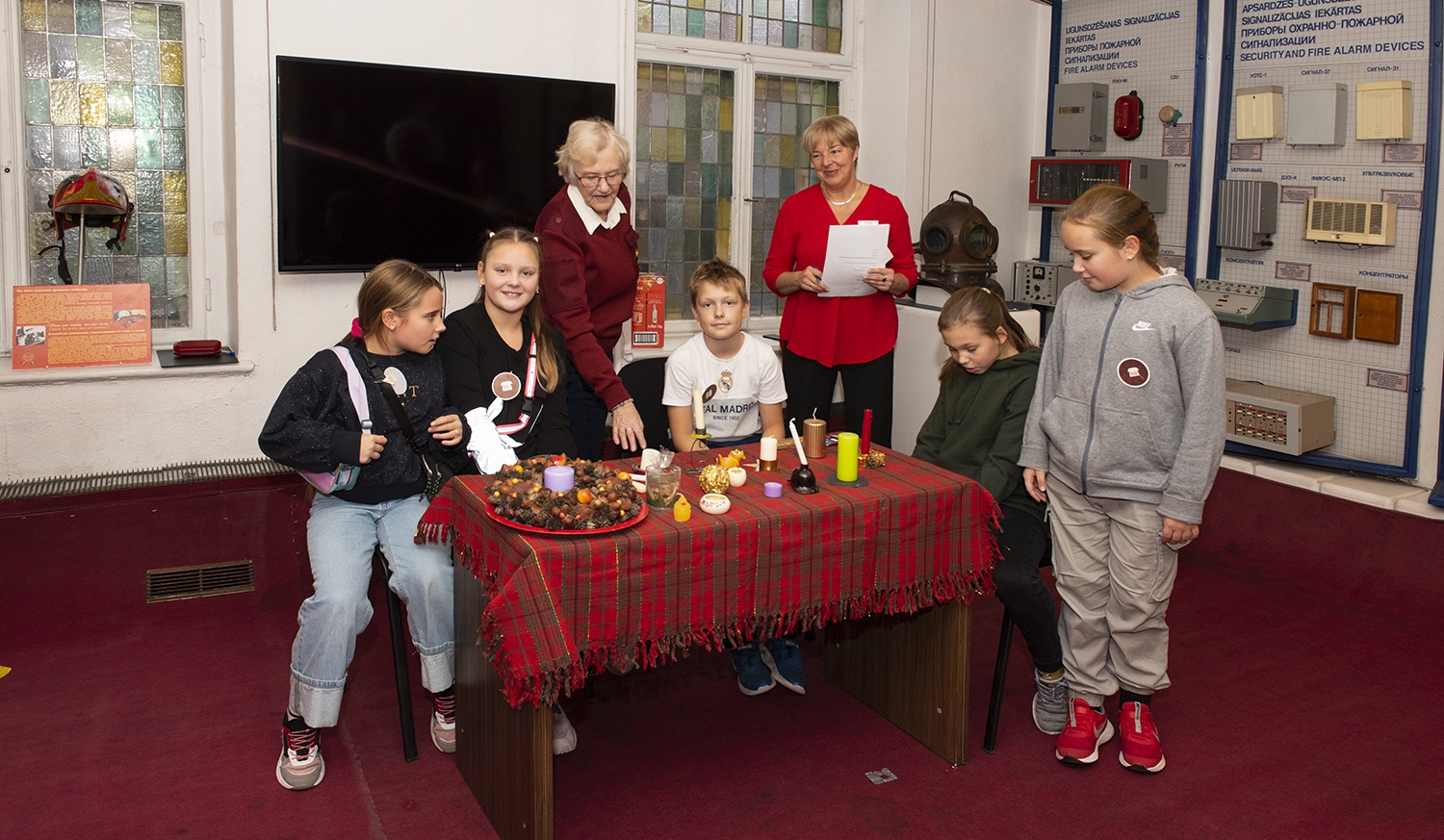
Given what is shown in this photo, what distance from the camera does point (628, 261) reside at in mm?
3572

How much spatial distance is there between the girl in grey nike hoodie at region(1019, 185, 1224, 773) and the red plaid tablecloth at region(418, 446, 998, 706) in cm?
28

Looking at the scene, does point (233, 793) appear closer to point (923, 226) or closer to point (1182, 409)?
point (1182, 409)

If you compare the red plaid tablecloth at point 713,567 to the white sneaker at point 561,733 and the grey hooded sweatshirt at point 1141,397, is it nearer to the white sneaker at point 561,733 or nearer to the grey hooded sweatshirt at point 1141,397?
the grey hooded sweatshirt at point 1141,397

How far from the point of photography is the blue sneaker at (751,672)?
10.9 feet

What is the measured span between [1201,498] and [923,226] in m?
2.56

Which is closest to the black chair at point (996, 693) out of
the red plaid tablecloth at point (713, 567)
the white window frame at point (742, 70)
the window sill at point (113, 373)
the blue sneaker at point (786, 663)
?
the red plaid tablecloth at point (713, 567)

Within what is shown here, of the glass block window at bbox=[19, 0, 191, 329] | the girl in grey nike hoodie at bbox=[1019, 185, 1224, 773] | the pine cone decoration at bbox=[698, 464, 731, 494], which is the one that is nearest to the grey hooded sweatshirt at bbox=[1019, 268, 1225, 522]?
the girl in grey nike hoodie at bbox=[1019, 185, 1224, 773]

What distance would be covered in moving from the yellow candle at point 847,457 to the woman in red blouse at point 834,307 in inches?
47.1

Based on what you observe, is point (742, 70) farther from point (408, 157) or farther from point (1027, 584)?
point (1027, 584)

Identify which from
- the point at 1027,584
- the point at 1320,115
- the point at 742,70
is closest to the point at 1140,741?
the point at 1027,584

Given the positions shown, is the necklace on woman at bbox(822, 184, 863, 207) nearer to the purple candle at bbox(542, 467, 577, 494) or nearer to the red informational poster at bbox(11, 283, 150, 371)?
the purple candle at bbox(542, 467, 577, 494)

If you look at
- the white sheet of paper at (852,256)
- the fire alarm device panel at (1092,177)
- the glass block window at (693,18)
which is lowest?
the white sheet of paper at (852,256)

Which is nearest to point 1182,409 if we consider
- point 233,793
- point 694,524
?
point 694,524

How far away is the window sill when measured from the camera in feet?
12.4
